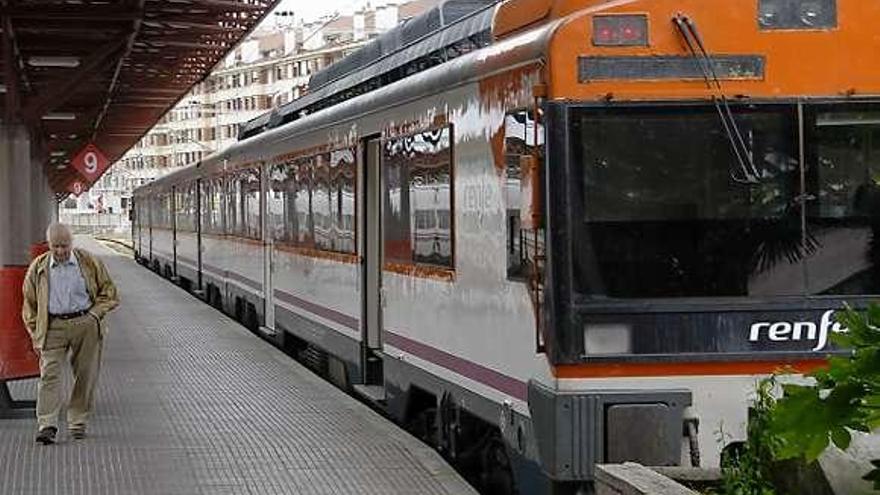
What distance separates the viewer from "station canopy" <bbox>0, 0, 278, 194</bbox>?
1805 cm

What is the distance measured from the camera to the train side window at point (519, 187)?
7.07 m

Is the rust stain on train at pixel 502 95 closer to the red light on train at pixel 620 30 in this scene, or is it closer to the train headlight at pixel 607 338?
the red light on train at pixel 620 30

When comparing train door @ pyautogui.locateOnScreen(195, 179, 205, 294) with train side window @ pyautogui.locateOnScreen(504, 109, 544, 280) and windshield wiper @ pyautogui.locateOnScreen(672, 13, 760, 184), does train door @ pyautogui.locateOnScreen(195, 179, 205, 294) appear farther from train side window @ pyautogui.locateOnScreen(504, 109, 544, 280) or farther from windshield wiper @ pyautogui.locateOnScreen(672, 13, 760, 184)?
windshield wiper @ pyautogui.locateOnScreen(672, 13, 760, 184)

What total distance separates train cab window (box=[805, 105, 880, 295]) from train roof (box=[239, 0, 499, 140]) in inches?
95.3

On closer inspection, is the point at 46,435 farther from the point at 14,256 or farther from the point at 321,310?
the point at 14,256

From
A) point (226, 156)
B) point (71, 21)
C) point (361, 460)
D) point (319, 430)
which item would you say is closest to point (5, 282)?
point (319, 430)

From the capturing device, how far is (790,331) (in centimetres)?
696

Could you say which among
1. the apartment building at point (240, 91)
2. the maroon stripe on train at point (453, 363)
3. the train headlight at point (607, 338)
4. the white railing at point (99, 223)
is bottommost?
the white railing at point (99, 223)

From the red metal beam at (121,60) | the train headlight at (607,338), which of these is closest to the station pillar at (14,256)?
the red metal beam at (121,60)

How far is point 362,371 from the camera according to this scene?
12.4m

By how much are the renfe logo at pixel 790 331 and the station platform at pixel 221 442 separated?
2.30m

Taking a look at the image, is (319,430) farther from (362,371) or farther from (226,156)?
(226,156)

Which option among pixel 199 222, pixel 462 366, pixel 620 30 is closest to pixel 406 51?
pixel 462 366

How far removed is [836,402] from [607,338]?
2687 mm
